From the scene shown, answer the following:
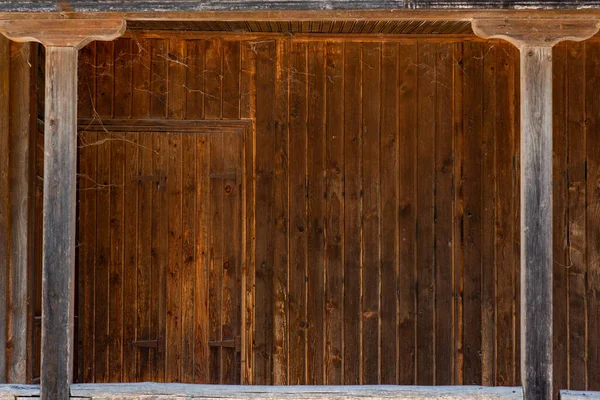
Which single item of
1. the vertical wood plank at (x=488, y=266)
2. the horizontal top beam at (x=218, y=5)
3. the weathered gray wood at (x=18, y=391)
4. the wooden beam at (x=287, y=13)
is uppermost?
the horizontal top beam at (x=218, y=5)

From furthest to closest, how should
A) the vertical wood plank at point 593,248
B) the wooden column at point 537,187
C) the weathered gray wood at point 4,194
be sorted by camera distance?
the vertical wood plank at point 593,248
the weathered gray wood at point 4,194
the wooden column at point 537,187

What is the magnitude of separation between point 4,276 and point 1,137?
2.81 feet

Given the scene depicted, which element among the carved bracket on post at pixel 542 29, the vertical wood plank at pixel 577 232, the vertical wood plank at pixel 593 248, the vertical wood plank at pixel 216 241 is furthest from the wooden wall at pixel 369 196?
the carved bracket on post at pixel 542 29

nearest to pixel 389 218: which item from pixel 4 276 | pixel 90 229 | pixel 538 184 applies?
pixel 538 184

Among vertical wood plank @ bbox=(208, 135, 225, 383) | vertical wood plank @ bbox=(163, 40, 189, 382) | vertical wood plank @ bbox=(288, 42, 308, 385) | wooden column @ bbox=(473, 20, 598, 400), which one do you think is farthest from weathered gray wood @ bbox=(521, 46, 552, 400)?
vertical wood plank @ bbox=(163, 40, 189, 382)

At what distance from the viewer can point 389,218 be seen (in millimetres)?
5086

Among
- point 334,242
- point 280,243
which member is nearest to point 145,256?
point 280,243

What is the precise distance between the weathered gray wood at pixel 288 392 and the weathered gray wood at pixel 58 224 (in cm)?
16

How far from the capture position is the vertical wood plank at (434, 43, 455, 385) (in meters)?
5.07

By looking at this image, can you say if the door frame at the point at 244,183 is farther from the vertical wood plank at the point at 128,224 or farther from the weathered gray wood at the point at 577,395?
the weathered gray wood at the point at 577,395

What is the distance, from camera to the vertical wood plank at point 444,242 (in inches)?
200

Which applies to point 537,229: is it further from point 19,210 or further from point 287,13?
point 19,210

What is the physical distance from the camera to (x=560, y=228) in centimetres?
505

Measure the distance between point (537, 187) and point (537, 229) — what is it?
Result: 21 centimetres
